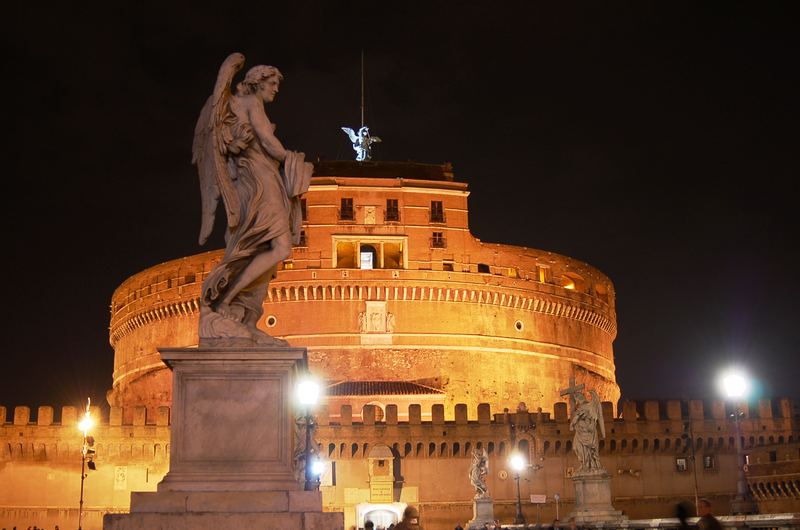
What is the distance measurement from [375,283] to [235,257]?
44.6m

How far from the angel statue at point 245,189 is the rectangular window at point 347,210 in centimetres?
4529

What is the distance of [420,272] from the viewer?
168 feet

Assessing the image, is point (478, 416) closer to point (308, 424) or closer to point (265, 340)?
point (308, 424)

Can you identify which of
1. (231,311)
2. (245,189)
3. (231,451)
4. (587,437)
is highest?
(245,189)

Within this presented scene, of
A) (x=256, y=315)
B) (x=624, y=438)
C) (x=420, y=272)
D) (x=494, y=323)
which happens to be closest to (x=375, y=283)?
(x=420, y=272)

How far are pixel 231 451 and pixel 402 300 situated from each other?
45473 mm

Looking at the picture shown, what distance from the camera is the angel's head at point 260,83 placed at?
6.37 m

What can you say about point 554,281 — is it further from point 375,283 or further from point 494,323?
point 375,283

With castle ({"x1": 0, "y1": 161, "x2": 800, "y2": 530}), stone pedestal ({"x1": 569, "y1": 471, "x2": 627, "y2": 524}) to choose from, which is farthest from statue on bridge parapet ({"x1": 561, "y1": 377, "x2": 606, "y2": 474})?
castle ({"x1": 0, "y1": 161, "x2": 800, "y2": 530})

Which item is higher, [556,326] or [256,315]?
[556,326]

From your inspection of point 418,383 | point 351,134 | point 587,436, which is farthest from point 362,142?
point 587,436

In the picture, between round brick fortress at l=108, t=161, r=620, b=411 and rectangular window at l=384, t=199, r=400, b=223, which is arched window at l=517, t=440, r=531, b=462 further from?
rectangular window at l=384, t=199, r=400, b=223

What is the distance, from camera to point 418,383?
50406 mm

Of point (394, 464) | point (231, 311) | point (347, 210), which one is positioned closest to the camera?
point (231, 311)
